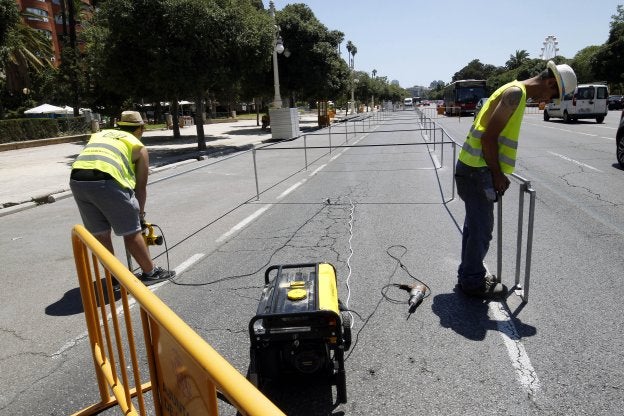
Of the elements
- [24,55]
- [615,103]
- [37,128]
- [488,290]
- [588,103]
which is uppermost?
[24,55]

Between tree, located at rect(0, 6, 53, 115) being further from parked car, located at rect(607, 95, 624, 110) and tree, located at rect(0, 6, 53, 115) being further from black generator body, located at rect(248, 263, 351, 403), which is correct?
parked car, located at rect(607, 95, 624, 110)

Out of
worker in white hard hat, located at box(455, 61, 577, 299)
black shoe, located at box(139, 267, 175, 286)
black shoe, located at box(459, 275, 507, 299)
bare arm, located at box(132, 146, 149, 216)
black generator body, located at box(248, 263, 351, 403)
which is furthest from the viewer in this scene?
black shoe, located at box(139, 267, 175, 286)

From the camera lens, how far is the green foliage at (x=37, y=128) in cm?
2411

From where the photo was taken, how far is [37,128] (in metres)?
25.9

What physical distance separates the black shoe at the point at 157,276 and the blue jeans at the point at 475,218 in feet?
10.1

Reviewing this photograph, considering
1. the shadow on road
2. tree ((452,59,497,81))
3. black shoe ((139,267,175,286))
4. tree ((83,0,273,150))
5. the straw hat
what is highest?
tree ((452,59,497,81))

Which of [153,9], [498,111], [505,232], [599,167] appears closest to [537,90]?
[498,111]

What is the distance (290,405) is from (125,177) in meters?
2.78

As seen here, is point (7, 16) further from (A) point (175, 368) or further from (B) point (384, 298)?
(A) point (175, 368)

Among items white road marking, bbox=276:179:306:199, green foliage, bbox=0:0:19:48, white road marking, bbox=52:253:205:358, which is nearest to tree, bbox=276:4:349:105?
green foliage, bbox=0:0:19:48

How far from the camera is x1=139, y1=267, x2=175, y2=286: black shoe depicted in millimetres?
5051

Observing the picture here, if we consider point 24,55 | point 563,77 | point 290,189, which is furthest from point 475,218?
point 24,55

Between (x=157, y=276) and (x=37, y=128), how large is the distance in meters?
25.1

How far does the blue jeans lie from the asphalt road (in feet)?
0.89
